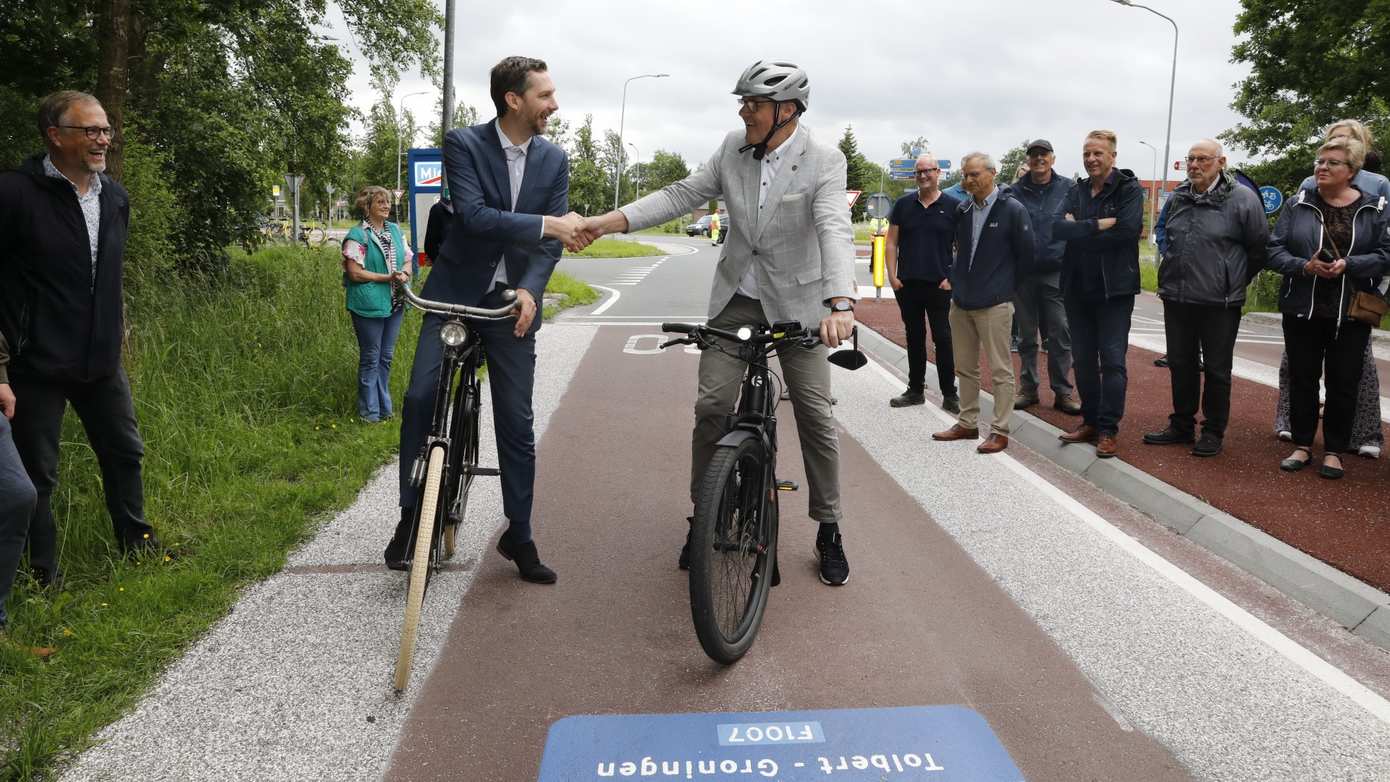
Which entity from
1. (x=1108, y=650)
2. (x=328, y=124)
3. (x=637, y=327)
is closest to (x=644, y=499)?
(x=1108, y=650)

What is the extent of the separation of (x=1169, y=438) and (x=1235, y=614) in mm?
3023

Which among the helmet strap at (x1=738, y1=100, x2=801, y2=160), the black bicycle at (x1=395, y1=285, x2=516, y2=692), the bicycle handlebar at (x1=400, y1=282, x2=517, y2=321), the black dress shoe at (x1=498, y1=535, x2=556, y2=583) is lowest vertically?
the black dress shoe at (x1=498, y1=535, x2=556, y2=583)

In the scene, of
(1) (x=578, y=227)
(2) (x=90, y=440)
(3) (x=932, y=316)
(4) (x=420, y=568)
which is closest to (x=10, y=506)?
(2) (x=90, y=440)

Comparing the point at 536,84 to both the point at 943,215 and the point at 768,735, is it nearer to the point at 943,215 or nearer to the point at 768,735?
the point at 768,735

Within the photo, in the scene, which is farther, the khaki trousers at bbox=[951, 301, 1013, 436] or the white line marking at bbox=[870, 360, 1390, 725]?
the khaki trousers at bbox=[951, 301, 1013, 436]

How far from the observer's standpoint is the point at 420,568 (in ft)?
11.2

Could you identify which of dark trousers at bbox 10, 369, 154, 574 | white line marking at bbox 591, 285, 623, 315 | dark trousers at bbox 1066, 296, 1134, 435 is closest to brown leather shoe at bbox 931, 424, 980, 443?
dark trousers at bbox 1066, 296, 1134, 435

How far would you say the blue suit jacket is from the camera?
3.96 metres

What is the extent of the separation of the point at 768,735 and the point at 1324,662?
2.18 m

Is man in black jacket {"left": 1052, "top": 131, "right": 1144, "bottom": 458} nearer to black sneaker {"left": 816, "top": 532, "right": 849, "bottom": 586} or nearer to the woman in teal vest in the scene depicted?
black sneaker {"left": 816, "top": 532, "right": 849, "bottom": 586}

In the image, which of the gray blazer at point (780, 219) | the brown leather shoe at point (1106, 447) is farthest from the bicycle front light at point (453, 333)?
the brown leather shoe at point (1106, 447)

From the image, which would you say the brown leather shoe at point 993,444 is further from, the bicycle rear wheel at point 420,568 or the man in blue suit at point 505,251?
the bicycle rear wheel at point 420,568

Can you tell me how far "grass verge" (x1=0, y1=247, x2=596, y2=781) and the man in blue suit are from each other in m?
0.86

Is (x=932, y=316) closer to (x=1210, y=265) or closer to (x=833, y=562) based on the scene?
(x=1210, y=265)
